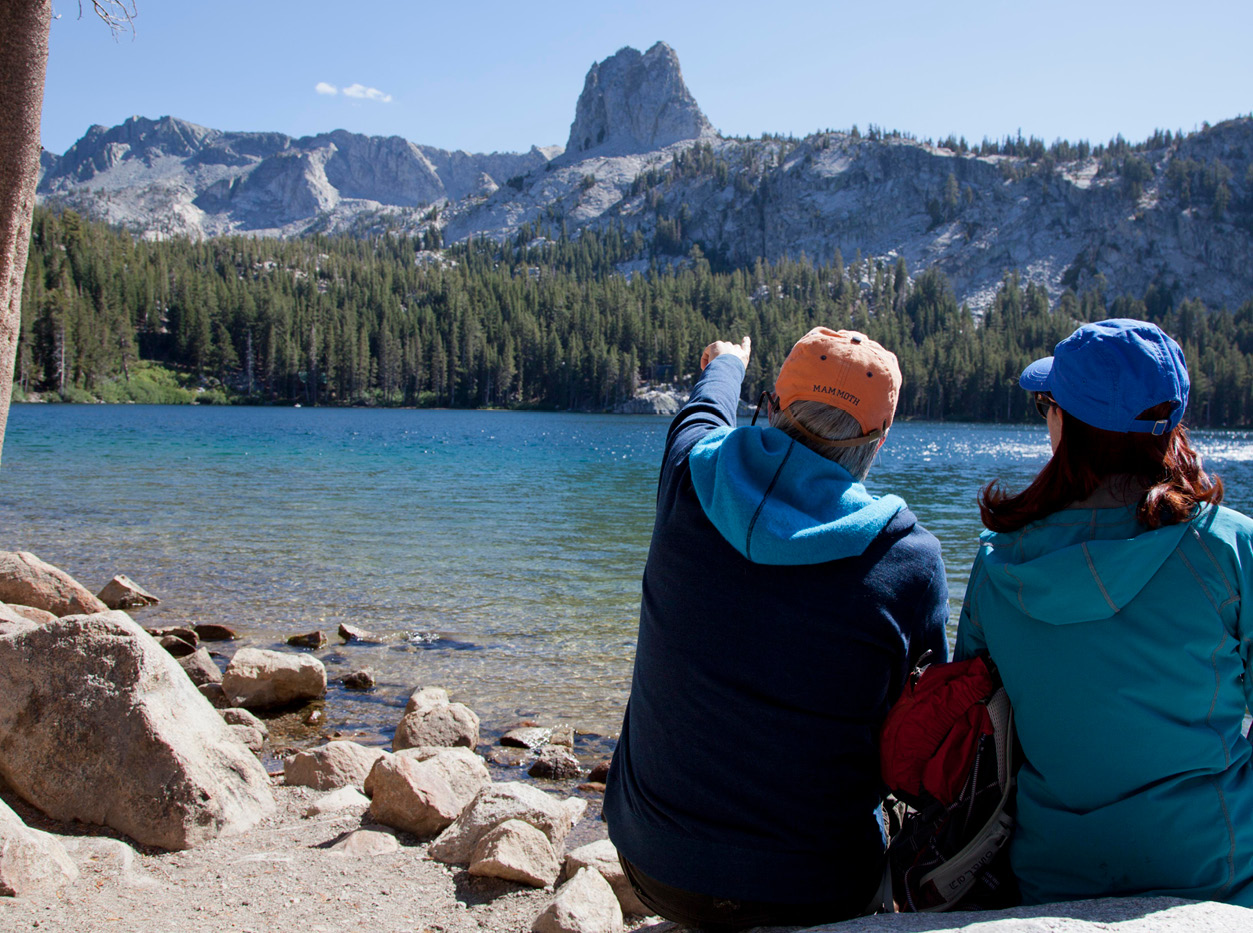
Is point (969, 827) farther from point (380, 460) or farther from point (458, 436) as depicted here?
point (458, 436)

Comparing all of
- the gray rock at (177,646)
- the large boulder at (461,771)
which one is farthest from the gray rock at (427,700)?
the gray rock at (177,646)

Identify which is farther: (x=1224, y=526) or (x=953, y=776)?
(x=953, y=776)

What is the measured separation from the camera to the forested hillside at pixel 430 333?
10150 centimetres

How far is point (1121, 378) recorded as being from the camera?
7.29 ft

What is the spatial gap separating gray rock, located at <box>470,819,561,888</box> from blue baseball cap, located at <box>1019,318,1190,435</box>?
3.26 m

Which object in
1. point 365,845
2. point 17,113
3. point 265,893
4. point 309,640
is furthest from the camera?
point 309,640

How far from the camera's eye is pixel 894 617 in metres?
2.20

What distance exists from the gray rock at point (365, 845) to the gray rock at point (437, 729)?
2.30 meters

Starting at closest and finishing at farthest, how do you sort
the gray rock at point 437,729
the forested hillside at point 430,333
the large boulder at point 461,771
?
the large boulder at point 461,771, the gray rock at point 437,729, the forested hillside at point 430,333

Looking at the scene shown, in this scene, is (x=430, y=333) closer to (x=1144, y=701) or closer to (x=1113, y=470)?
(x=1113, y=470)

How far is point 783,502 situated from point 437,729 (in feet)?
18.5

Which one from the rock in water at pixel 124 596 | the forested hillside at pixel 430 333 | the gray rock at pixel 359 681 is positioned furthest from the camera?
the forested hillside at pixel 430 333

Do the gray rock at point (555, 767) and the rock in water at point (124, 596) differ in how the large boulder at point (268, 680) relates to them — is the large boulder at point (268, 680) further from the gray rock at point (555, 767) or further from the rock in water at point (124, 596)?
the rock in water at point (124, 596)

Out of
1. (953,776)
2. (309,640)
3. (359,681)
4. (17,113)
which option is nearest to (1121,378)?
(953,776)
